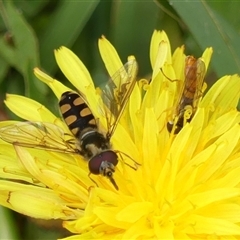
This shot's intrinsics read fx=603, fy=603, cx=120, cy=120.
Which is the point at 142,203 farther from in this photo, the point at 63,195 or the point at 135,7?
the point at 135,7

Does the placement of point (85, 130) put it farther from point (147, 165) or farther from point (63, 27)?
point (63, 27)

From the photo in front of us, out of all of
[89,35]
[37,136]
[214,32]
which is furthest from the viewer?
[89,35]

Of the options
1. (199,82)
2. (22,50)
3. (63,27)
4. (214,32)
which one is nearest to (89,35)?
(63,27)

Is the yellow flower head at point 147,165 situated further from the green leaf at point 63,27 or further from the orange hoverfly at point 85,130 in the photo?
the green leaf at point 63,27

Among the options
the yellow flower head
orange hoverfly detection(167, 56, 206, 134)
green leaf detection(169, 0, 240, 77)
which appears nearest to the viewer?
the yellow flower head

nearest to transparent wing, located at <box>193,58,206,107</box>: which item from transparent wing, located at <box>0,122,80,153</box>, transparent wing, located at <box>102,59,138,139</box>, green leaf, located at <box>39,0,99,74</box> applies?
transparent wing, located at <box>102,59,138,139</box>

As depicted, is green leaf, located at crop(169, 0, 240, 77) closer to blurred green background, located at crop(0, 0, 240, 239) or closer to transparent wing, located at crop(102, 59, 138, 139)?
blurred green background, located at crop(0, 0, 240, 239)

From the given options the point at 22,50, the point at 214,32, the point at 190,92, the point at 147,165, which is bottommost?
the point at 147,165

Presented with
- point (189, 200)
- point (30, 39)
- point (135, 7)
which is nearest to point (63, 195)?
point (189, 200)
